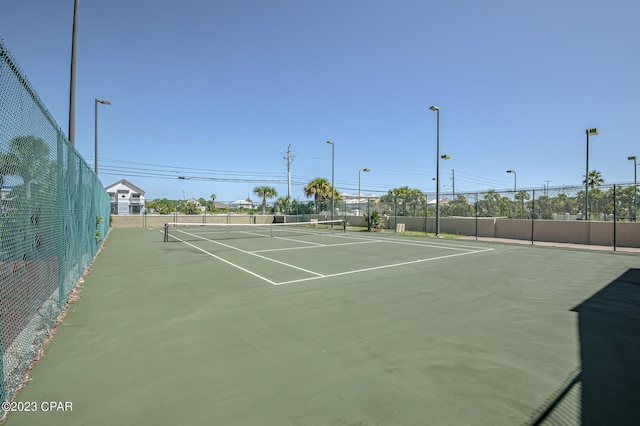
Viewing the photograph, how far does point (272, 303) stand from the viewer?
568 cm

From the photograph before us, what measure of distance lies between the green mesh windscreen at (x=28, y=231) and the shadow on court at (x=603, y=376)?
4534 millimetres

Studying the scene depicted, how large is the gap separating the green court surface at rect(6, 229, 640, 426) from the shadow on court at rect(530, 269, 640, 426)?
0.12 metres

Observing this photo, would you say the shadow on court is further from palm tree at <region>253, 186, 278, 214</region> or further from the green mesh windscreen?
palm tree at <region>253, 186, 278, 214</region>

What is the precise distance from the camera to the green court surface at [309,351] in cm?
263

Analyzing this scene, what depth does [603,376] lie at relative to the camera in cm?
315

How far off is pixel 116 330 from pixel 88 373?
1275 millimetres

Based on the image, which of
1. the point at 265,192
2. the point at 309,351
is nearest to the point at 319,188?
the point at 265,192

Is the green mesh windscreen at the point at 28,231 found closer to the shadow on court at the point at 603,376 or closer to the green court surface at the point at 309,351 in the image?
the green court surface at the point at 309,351

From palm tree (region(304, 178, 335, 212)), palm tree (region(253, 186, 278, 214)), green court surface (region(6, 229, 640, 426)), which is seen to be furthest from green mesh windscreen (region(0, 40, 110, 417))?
palm tree (region(253, 186, 278, 214))

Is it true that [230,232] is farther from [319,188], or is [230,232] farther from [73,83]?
[319,188]

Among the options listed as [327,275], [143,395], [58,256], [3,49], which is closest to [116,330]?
[58,256]

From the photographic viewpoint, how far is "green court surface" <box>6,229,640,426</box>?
103 inches

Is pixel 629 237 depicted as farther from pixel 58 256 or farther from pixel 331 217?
pixel 331 217

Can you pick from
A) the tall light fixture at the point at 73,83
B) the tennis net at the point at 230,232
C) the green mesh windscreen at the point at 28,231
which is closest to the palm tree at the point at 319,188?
the tennis net at the point at 230,232
